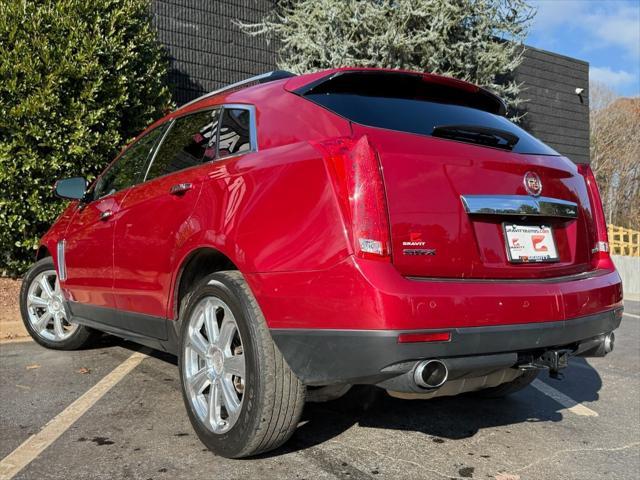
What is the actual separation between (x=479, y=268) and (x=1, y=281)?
6.58m

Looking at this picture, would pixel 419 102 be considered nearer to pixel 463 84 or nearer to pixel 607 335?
pixel 463 84

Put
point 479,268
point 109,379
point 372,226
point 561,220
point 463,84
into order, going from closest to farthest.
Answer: point 372,226, point 479,268, point 561,220, point 463,84, point 109,379

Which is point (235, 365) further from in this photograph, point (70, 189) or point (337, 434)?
point (70, 189)

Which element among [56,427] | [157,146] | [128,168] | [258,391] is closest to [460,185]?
[258,391]

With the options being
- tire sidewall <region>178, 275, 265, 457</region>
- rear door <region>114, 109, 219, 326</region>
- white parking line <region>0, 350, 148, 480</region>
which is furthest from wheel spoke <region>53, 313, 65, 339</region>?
tire sidewall <region>178, 275, 265, 457</region>

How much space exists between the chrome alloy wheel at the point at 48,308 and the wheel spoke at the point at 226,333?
2595 millimetres

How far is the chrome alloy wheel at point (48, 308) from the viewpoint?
16.5 ft

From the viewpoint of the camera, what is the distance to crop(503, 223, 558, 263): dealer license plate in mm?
2650

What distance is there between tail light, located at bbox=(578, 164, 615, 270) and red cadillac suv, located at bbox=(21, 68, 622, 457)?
10 millimetres

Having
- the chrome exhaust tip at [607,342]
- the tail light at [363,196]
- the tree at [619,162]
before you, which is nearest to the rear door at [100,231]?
the tail light at [363,196]

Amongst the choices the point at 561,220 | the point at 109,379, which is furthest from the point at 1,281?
the point at 561,220

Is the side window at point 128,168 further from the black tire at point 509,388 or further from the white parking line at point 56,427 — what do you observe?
the black tire at point 509,388

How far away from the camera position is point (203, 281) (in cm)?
298

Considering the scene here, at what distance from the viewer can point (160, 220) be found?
3.38 meters
